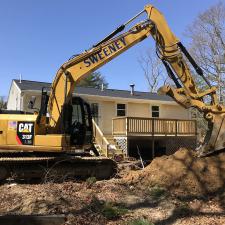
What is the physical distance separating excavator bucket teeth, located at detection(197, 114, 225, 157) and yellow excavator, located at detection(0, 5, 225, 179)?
0.09 ft

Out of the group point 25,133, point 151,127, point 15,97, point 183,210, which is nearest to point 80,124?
point 25,133

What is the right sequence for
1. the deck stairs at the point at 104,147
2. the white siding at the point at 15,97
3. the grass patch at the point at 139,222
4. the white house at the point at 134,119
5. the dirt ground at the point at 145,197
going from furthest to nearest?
the white siding at the point at 15,97, the white house at the point at 134,119, the deck stairs at the point at 104,147, the dirt ground at the point at 145,197, the grass patch at the point at 139,222

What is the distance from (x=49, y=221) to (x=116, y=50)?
263 inches

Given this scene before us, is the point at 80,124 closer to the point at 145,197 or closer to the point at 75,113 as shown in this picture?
the point at 75,113

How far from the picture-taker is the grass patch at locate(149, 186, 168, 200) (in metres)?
9.34

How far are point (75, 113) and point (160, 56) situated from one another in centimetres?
305

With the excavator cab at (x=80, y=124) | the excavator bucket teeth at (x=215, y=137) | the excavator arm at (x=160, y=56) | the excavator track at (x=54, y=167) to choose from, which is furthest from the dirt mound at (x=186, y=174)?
the excavator cab at (x=80, y=124)

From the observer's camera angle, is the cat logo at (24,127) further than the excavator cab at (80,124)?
No

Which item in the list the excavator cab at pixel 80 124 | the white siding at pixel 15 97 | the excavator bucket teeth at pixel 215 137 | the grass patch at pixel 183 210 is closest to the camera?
the grass patch at pixel 183 210

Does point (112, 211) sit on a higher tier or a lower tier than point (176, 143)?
lower

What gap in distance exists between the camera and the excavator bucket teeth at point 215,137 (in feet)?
34.8

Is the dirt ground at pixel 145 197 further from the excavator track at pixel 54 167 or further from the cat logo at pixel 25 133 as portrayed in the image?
the cat logo at pixel 25 133

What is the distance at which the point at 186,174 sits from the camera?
10328mm

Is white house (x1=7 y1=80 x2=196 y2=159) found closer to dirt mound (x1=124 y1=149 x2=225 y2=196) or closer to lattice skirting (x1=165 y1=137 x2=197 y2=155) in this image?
lattice skirting (x1=165 y1=137 x2=197 y2=155)
